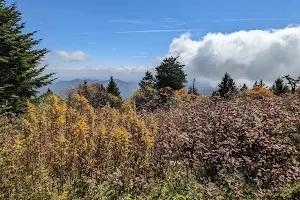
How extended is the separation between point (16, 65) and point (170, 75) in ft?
38.3

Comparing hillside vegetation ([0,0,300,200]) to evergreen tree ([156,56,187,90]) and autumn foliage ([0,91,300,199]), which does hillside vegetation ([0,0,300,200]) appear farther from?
evergreen tree ([156,56,187,90])

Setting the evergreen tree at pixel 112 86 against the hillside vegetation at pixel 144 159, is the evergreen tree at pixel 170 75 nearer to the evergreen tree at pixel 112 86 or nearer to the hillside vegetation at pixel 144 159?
the evergreen tree at pixel 112 86

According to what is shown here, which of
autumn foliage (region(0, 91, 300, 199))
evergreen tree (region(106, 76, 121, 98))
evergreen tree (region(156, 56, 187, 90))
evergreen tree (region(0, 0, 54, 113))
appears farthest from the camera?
evergreen tree (region(106, 76, 121, 98))

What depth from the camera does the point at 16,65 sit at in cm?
1114

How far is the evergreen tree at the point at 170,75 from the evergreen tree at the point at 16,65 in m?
9.74

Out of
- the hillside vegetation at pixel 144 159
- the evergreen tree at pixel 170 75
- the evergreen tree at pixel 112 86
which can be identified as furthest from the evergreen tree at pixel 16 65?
the evergreen tree at pixel 112 86

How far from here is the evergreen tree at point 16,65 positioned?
34.7 feet

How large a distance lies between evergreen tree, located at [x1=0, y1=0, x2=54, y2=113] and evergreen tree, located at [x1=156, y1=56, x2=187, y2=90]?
9741 millimetres

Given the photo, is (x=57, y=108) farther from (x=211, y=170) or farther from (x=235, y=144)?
(x=235, y=144)

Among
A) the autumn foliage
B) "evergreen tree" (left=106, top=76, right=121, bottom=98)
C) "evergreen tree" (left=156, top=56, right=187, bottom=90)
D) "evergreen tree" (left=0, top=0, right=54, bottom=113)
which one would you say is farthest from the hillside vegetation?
"evergreen tree" (left=106, top=76, right=121, bottom=98)

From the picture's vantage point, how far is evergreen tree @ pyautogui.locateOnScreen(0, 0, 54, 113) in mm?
10562

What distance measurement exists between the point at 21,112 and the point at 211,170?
9.26 metres

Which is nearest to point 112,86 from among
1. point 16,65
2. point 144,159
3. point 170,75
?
point 170,75

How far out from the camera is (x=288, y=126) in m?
5.82
